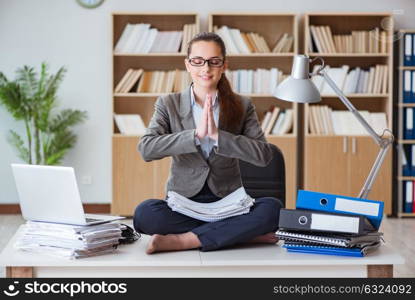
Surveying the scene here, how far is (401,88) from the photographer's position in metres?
6.38

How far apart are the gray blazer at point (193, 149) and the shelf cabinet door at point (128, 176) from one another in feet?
10.6

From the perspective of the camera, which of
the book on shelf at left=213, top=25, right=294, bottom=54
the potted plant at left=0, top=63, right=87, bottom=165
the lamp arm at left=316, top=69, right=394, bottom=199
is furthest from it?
the book on shelf at left=213, top=25, right=294, bottom=54

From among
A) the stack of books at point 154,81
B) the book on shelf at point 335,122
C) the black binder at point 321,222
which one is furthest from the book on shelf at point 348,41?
the black binder at point 321,222

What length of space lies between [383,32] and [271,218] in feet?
13.3

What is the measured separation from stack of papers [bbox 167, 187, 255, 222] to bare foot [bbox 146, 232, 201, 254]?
159 mm

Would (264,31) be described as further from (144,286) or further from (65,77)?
(144,286)

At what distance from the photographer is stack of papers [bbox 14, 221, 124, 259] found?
2.43 meters

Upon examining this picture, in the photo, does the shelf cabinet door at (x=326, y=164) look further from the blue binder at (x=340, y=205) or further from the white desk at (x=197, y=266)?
the white desk at (x=197, y=266)

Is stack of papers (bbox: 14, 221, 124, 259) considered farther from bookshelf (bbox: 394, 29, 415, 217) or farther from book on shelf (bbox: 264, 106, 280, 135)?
bookshelf (bbox: 394, 29, 415, 217)

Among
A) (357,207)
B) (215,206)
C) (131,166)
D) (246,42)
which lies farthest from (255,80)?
(357,207)

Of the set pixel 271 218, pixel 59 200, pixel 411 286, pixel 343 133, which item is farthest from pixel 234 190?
pixel 343 133
